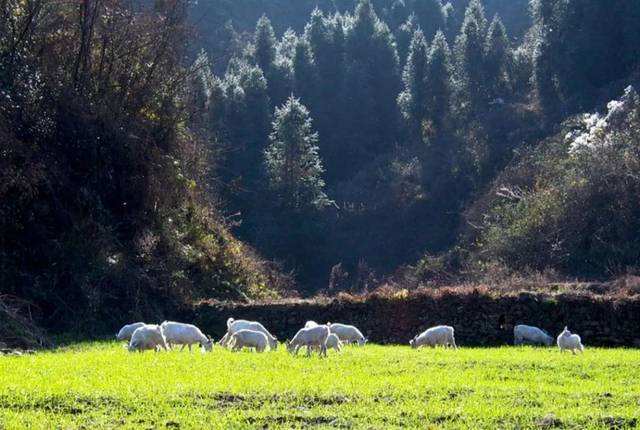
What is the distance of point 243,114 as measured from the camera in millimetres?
73188

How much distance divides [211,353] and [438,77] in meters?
59.5

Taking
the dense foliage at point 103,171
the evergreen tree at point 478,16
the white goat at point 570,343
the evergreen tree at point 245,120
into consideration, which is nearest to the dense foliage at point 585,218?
the dense foliage at point 103,171

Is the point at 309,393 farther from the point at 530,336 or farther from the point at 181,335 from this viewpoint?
the point at 530,336

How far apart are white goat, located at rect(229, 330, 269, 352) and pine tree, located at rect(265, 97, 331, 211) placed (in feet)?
139

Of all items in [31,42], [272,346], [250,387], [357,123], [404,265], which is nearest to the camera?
[250,387]

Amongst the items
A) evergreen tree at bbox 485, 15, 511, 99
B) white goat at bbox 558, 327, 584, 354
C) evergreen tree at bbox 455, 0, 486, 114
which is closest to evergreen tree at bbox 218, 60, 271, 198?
evergreen tree at bbox 455, 0, 486, 114

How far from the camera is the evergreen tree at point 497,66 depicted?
244ft

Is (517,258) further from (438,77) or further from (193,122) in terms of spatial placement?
(438,77)

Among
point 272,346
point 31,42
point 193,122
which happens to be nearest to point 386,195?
point 193,122

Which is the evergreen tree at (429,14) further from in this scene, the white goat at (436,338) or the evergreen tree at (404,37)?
the white goat at (436,338)

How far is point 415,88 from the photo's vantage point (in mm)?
74812

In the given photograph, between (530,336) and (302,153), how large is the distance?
131 feet

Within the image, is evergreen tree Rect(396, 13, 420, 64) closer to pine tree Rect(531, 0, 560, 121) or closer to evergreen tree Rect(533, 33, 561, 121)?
pine tree Rect(531, 0, 560, 121)

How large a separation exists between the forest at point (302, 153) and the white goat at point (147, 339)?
17.7 feet
